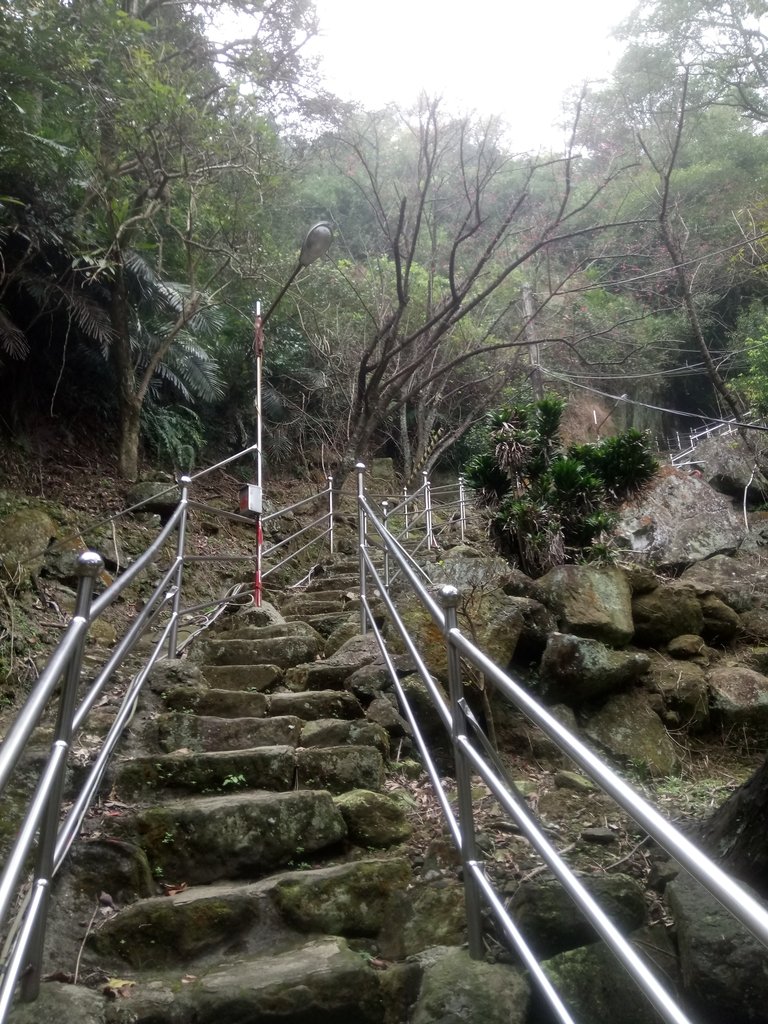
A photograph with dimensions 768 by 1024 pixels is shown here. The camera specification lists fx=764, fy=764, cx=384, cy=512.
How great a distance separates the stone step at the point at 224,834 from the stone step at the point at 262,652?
5.21 feet

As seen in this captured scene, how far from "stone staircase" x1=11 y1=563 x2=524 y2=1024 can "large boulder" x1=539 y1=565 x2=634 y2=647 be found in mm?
1566

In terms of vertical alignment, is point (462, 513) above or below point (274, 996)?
above

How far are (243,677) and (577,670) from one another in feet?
5.85

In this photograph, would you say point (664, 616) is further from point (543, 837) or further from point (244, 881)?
point (543, 837)

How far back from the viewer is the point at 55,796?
1776mm

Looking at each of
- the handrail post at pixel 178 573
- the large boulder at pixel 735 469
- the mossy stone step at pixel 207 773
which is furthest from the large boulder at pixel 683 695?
the large boulder at pixel 735 469

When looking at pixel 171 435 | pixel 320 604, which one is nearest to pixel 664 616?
pixel 320 604

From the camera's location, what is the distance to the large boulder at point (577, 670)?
4.15 meters

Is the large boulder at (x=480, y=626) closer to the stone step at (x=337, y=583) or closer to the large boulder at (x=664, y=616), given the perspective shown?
the large boulder at (x=664, y=616)

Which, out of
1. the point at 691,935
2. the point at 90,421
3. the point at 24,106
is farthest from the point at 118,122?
the point at 691,935

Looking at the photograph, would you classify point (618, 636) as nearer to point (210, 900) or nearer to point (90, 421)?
point (210, 900)

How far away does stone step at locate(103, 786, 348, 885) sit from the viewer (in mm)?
2412

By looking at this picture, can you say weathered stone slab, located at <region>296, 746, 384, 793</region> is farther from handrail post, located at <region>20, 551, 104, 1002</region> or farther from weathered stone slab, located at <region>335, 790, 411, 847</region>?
handrail post, located at <region>20, 551, 104, 1002</region>

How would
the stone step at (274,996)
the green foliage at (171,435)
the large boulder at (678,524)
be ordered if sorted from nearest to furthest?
the stone step at (274,996)
the large boulder at (678,524)
the green foliage at (171,435)
